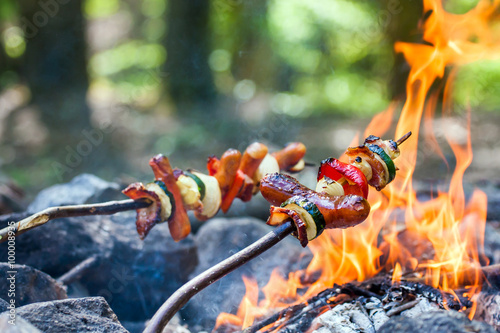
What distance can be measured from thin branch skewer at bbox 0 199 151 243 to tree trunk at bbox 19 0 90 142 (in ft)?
27.3

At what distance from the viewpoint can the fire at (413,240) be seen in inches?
129

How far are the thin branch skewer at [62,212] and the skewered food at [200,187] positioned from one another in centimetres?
10

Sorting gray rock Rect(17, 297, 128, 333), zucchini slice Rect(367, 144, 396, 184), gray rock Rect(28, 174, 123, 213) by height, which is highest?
zucchini slice Rect(367, 144, 396, 184)

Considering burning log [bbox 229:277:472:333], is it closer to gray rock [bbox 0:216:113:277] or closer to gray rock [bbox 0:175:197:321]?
gray rock [bbox 0:175:197:321]

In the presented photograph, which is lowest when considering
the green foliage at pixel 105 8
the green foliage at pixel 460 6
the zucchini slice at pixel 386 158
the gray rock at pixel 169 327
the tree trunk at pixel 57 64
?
the gray rock at pixel 169 327

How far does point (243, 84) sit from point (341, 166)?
34.7 feet

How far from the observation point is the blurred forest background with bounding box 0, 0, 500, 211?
1011 cm

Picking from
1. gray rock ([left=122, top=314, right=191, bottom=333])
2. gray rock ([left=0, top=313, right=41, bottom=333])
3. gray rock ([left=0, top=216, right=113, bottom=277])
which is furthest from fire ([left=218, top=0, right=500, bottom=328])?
gray rock ([left=0, top=313, right=41, bottom=333])

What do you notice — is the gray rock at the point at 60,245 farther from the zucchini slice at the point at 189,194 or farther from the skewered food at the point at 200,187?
the zucchini slice at the point at 189,194

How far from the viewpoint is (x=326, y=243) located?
3.79m

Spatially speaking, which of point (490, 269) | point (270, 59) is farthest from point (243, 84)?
point (490, 269)

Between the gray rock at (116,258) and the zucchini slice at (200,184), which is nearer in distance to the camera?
the zucchini slice at (200,184)

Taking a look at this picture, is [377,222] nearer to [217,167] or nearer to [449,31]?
[217,167]

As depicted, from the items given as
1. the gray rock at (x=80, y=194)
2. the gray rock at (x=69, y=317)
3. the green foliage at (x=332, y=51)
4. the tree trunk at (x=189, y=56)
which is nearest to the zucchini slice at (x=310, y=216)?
the gray rock at (x=69, y=317)
